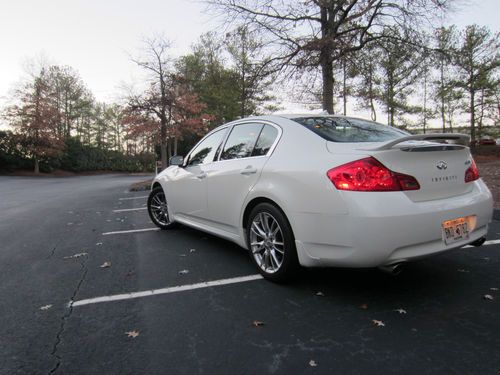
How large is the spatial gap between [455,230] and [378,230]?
775 millimetres

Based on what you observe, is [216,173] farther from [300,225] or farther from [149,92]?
A: [149,92]

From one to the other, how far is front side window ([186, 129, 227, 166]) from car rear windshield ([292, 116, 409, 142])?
4.13 feet

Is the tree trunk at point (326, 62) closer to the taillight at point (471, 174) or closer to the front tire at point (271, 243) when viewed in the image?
the taillight at point (471, 174)

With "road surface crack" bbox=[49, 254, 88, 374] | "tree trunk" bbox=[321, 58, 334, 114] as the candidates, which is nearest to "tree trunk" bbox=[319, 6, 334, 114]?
"tree trunk" bbox=[321, 58, 334, 114]

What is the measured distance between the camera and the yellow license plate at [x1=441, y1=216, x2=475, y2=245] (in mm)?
2621

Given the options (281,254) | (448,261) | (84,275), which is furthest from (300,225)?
(84,275)

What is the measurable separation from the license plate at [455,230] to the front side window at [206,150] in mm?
2590

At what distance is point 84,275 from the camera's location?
3.56 meters

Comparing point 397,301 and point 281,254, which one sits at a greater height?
point 281,254

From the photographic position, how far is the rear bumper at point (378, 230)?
95.0 inches

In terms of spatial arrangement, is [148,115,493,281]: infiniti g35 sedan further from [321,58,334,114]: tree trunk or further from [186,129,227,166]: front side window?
[321,58,334,114]: tree trunk

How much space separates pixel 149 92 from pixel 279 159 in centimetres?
1729

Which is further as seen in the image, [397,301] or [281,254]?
[281,254]

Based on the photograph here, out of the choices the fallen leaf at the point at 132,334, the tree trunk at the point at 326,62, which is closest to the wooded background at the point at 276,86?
the tree trunk at the point at 326,62
